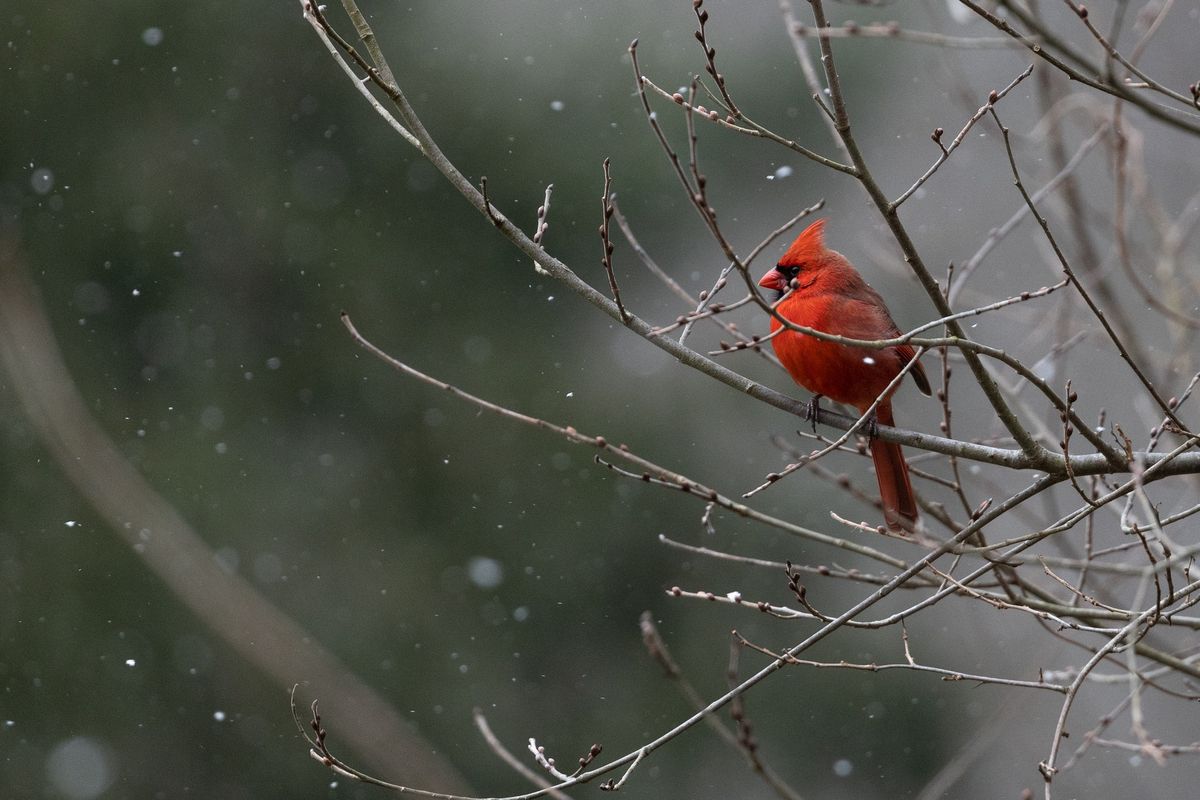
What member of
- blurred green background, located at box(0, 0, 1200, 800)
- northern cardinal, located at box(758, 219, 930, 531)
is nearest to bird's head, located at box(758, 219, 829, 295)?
northern cardinal, located at box(758, 219, 930, 531)

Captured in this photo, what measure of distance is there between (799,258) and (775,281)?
0.09 meters

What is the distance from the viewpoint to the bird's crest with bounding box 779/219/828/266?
345cm

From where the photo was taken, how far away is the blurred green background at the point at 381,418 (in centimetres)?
715

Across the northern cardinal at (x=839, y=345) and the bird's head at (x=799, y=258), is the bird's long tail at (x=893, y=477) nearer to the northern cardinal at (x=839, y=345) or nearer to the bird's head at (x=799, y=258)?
the northern cardinal at (x=839, y=345)

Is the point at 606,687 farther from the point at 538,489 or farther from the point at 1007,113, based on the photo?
the point at 1007,113

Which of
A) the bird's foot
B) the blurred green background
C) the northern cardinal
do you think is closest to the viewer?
the bird's foot

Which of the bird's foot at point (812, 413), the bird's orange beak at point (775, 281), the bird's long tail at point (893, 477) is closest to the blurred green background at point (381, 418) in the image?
the bird's orange beak at point (775, 281)

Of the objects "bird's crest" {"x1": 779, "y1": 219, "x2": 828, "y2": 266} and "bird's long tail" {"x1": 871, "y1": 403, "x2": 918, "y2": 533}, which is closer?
"bird's long tail" {"x1": 871, "y1": 403, "x2": 918, "y2": 533}

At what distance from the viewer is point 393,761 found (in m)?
5.98

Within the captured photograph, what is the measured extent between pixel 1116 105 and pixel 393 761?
4425 mm

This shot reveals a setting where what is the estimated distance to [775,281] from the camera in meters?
3.48

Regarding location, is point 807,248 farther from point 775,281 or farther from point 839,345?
point 839,345

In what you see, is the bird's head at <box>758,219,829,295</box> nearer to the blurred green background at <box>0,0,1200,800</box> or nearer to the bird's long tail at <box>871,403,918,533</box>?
the bird's long tail at <box>871,403,918,533</box>

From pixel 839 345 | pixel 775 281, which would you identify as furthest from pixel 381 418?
pixel 839 345
